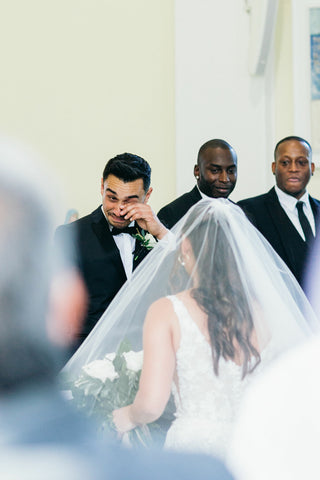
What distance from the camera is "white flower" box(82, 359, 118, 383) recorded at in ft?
6.11

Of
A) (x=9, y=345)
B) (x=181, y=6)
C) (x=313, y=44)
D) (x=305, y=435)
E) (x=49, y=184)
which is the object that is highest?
(x=181, y=6)

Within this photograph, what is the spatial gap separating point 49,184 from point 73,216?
4.75 m

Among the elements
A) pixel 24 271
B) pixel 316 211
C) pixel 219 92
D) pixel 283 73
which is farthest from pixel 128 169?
pixel 219 92

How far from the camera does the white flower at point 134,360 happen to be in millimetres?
1867

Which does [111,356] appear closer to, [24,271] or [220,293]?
[220,293]

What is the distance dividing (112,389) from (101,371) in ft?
0.19

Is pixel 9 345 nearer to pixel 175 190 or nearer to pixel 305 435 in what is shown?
pixel 305 435

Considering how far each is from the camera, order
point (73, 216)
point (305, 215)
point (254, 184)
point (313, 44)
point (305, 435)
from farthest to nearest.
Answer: point (73, 216), point (254, 184), point (313, 44), point (305, 215), point (305, 435)

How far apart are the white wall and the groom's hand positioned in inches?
118

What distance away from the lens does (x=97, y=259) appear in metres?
2.76

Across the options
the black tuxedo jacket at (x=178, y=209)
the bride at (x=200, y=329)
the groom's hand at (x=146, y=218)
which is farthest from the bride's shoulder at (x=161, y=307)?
the black tuxedo jacket at (x=178, y=209)

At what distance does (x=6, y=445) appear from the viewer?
3.51 feet

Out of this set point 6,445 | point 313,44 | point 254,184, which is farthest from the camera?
point 254,184

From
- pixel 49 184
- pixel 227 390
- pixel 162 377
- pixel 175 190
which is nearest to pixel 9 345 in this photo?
pixel 49 184
